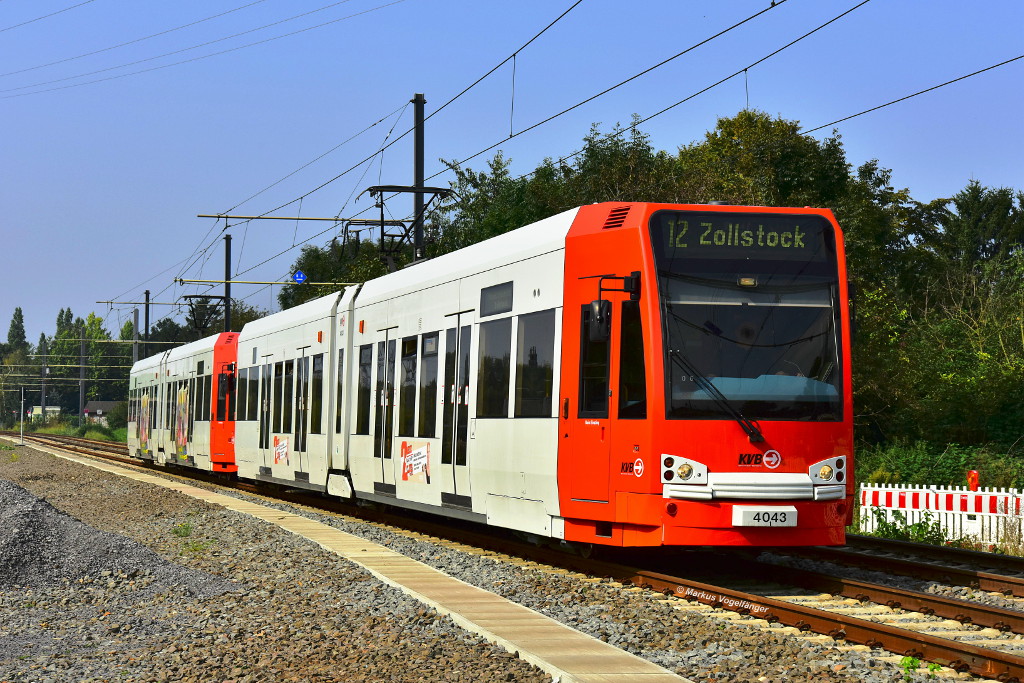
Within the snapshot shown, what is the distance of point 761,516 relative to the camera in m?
11.8

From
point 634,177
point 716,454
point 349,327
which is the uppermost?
point 634,177

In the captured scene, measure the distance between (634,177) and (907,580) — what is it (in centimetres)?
2439

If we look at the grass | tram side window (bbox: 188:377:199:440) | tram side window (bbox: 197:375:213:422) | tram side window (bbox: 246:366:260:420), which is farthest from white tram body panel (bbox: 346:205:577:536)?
the grass

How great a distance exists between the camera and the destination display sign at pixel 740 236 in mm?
12531

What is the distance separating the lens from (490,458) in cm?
1487

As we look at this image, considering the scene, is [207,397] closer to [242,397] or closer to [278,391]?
[242,397]

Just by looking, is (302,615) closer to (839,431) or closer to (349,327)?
(839,431)

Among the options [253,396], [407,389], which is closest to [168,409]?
[253,396]

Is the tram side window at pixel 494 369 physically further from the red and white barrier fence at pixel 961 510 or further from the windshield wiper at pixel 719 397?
the red and white barrier fence at pixel 961 510

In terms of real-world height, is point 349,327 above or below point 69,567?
above

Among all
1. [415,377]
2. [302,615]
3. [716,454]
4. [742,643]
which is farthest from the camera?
[415,377]

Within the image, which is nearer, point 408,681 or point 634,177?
point 408,681

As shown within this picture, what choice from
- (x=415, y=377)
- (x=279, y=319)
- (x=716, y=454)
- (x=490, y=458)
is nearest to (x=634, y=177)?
(x=279, y=319)

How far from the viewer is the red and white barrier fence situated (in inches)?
669
